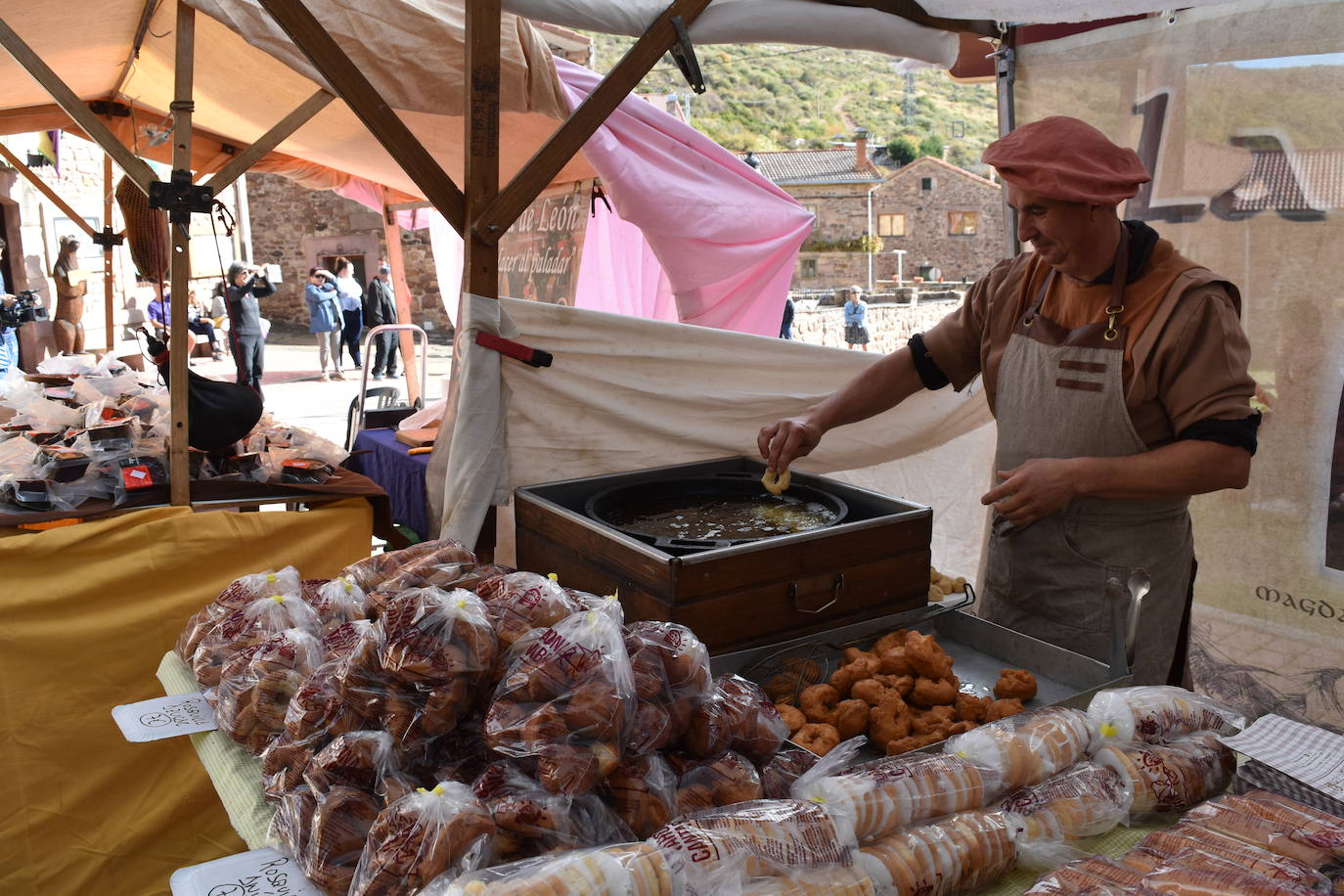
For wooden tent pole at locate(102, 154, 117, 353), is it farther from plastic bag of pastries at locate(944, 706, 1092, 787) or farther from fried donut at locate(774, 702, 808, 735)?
plastic bag of pastries at locate(944, 706, 1092, 787)

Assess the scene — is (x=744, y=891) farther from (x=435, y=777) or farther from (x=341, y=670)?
(x=341, y=670)

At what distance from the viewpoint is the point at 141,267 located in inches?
168

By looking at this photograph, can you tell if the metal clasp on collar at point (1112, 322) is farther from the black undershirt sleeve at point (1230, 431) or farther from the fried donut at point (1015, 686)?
the fried donut at point (1015, 686)

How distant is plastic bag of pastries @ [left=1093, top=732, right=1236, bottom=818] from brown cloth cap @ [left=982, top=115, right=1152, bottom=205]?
3.46ft

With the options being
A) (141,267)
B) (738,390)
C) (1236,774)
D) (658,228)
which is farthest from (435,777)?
(141,267)

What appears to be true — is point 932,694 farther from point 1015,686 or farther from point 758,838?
point 758,838

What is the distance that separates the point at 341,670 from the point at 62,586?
208cm

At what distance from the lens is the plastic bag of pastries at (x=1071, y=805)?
4.06 ft

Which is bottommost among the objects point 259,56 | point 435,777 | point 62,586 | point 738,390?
point 62,586

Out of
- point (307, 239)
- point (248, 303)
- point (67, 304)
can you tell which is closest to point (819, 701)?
point (67, 304)

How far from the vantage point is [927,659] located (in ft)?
5.41

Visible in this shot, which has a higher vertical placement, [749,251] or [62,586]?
[749,251]

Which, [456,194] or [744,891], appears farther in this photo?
[456,194]

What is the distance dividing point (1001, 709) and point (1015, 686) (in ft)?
0.28
